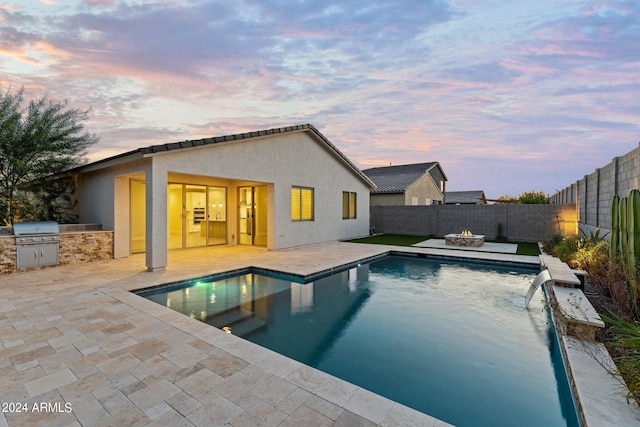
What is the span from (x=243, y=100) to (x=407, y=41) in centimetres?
695

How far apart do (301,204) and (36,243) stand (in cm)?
866

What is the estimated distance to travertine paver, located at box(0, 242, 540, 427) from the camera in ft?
8.27

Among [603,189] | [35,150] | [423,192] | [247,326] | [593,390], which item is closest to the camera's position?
[593,390]

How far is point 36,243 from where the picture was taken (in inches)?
330

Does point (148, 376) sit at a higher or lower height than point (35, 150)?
lower

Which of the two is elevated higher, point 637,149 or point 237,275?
point 637,149

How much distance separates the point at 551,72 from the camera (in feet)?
34.0

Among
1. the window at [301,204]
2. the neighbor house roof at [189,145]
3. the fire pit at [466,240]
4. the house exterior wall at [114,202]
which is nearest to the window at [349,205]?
the neighbor house roof at [189,145]

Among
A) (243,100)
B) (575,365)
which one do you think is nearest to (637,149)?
(575,365)

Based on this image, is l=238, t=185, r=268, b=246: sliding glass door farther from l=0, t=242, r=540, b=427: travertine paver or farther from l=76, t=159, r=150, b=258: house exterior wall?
l=0, t=242, r=540, b=427: travertine paver

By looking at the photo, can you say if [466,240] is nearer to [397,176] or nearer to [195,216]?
[195,216]

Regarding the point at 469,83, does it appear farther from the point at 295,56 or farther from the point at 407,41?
the point at 295,56

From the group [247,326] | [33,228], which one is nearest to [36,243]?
[33,228]

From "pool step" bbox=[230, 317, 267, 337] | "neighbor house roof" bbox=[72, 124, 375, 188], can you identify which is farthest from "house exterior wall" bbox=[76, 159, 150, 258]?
"pool step" bbox=[230, 317, 267, 337]
